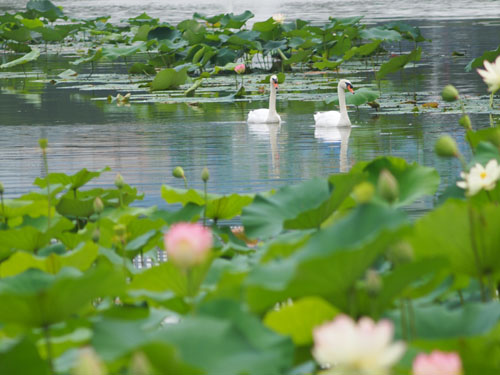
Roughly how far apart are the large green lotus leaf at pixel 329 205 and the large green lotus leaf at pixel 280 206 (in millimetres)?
69

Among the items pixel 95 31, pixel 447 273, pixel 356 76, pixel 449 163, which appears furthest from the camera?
pixel 95 31

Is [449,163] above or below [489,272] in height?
below

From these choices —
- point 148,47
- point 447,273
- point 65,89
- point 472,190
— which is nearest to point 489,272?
point 447,273

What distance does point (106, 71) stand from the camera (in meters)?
13.0

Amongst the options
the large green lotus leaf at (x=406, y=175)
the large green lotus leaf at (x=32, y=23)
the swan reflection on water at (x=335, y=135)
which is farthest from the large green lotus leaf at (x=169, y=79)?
the large green lotus leaf at (x=406, y=175)

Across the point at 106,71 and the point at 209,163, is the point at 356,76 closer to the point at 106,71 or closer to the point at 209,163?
the point at 106,71

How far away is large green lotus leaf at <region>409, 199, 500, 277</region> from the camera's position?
4.84 ft

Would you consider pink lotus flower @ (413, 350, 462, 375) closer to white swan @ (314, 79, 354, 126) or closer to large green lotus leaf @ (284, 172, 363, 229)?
large green lotus leaf @ (284, 172, 363, 229)

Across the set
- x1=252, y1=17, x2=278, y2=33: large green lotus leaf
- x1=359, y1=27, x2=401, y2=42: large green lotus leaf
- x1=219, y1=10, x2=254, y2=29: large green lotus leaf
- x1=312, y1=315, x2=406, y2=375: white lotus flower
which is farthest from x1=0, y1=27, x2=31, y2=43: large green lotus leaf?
x1=312, y1=315, x2=406, y2=375: white lotus flower

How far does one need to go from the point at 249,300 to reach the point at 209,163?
186 inches

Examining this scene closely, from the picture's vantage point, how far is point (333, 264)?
1205 mm

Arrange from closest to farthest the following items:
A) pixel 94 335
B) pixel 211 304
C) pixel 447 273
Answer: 1. pixel 94 335
2. pixel 211 304
3. pixel 447 273

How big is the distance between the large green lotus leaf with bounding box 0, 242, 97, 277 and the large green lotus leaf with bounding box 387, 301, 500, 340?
78 cm

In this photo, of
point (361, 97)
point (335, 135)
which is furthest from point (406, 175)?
point (361, 97)
